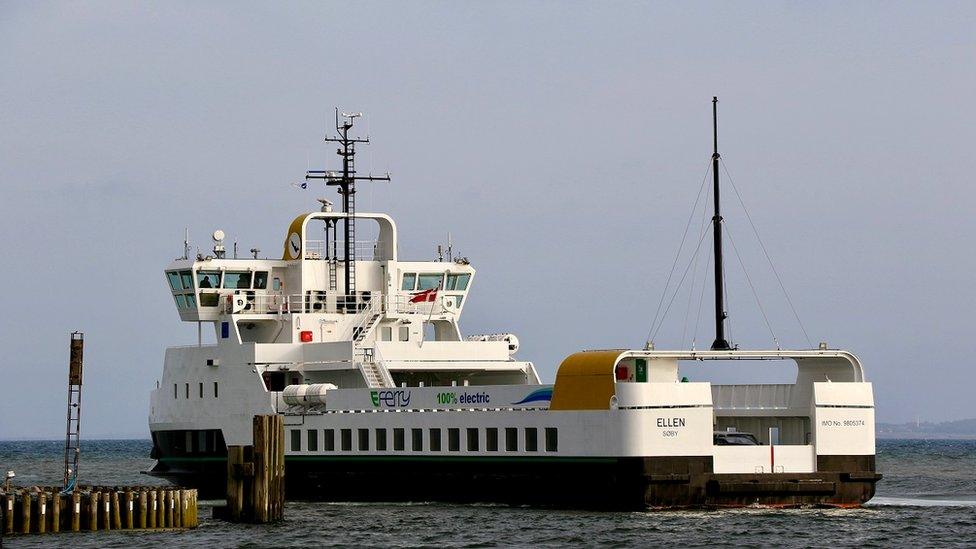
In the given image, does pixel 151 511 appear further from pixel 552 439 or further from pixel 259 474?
pixel 552 439

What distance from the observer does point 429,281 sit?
4909 centimetres

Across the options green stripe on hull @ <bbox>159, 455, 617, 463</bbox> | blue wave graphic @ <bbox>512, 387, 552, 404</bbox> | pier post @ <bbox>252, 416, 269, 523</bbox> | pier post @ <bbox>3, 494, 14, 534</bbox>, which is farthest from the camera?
blue wave graphic @ <bbox>512, 387, 552, 404</bbox>

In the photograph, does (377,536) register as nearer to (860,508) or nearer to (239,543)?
(239,543)

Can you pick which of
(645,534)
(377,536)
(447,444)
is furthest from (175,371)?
(645,534)

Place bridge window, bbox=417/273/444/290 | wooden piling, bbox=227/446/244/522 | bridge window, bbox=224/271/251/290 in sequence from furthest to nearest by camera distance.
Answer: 1. bridge window, bbox=417/273/444/290
2. bridge window, bbox=224/271/251/290
3. wooden piling, bbox=227/446/244/522

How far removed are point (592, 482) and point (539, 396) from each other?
8.17 feet

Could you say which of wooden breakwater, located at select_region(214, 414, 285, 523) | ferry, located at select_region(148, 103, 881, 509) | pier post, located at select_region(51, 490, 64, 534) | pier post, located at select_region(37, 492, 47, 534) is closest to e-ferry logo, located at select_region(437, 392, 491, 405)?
ferry, located at select_region(148, 103, 881, 509)

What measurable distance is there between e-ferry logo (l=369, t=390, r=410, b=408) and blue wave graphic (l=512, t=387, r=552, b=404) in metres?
3.59

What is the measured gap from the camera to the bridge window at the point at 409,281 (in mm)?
48781

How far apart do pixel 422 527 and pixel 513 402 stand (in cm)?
403

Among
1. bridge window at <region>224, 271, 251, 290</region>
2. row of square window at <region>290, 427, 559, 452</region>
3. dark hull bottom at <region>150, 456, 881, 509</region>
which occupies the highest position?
bridge window at <region>224, 271, 251, 290</region>

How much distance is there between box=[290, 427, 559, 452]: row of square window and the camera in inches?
1572

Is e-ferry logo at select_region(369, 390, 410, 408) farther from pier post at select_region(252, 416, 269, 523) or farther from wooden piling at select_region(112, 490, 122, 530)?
wooden piling at select_region(112, 490, 122, 530)

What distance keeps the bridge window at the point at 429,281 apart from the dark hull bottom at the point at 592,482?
6.89 m
